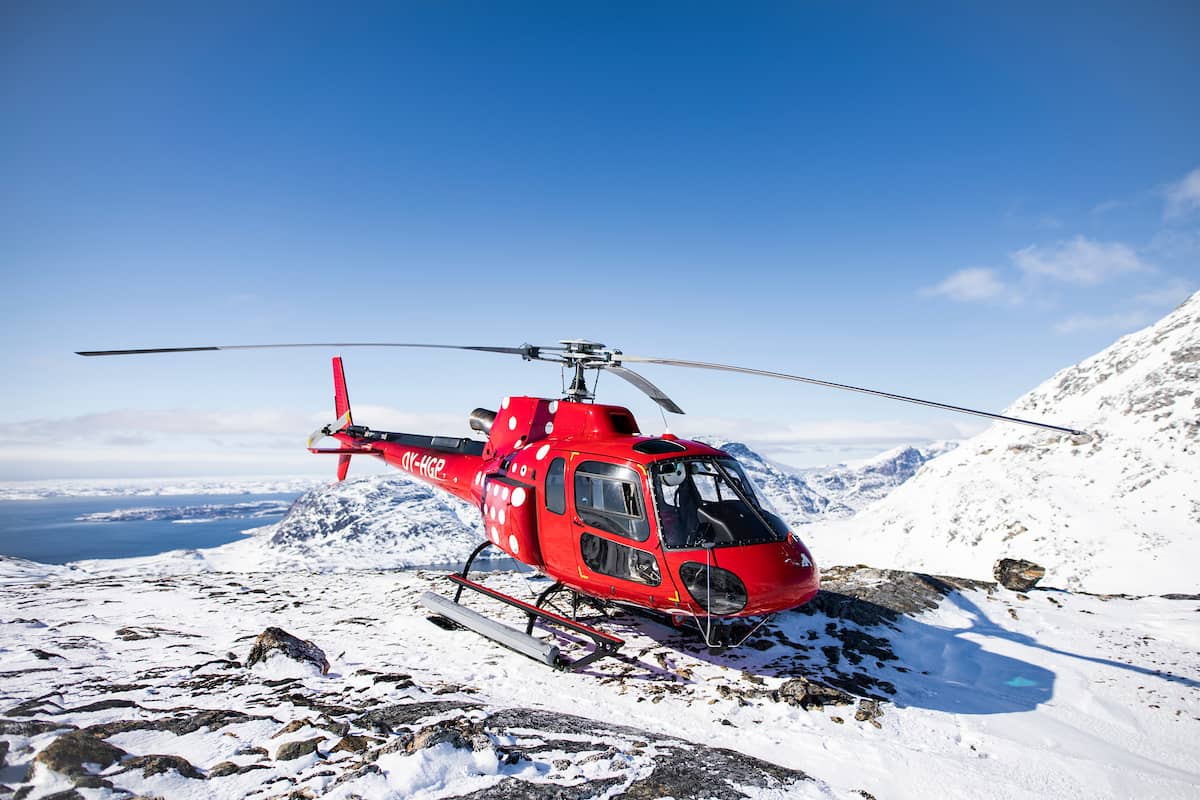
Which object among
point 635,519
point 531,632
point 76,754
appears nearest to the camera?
point 76,754

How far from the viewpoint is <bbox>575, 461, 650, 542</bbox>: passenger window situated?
322 inches

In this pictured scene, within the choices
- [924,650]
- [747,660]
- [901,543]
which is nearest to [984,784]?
[747,660]

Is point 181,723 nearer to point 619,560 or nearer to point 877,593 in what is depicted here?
point 619,560

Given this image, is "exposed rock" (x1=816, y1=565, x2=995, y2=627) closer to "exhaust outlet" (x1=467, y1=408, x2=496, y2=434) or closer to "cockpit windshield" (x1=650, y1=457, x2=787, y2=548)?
"cockpit windshield" (x1=650, y1=457, x2=787, y2=548)

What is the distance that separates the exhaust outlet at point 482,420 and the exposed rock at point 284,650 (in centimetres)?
557

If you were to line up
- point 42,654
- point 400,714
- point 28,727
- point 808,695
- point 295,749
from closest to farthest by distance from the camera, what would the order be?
point 28,727 → point 295,749 → point 400,714 → point 808,695 → point 42,654

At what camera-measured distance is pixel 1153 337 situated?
2479 inches

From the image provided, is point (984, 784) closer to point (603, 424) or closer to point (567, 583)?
point (567, 583)

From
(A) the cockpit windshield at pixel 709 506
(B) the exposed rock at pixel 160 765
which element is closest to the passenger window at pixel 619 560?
(A) the cockpit windshield at pixel 709 506

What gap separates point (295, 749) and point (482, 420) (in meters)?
8.49

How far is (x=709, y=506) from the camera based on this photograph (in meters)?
8.22

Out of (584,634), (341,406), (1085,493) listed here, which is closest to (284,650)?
(584,634)

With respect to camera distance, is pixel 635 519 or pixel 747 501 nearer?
pixel 747 501

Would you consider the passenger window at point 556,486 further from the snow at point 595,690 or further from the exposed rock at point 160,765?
the exposed rock at point 160,765
